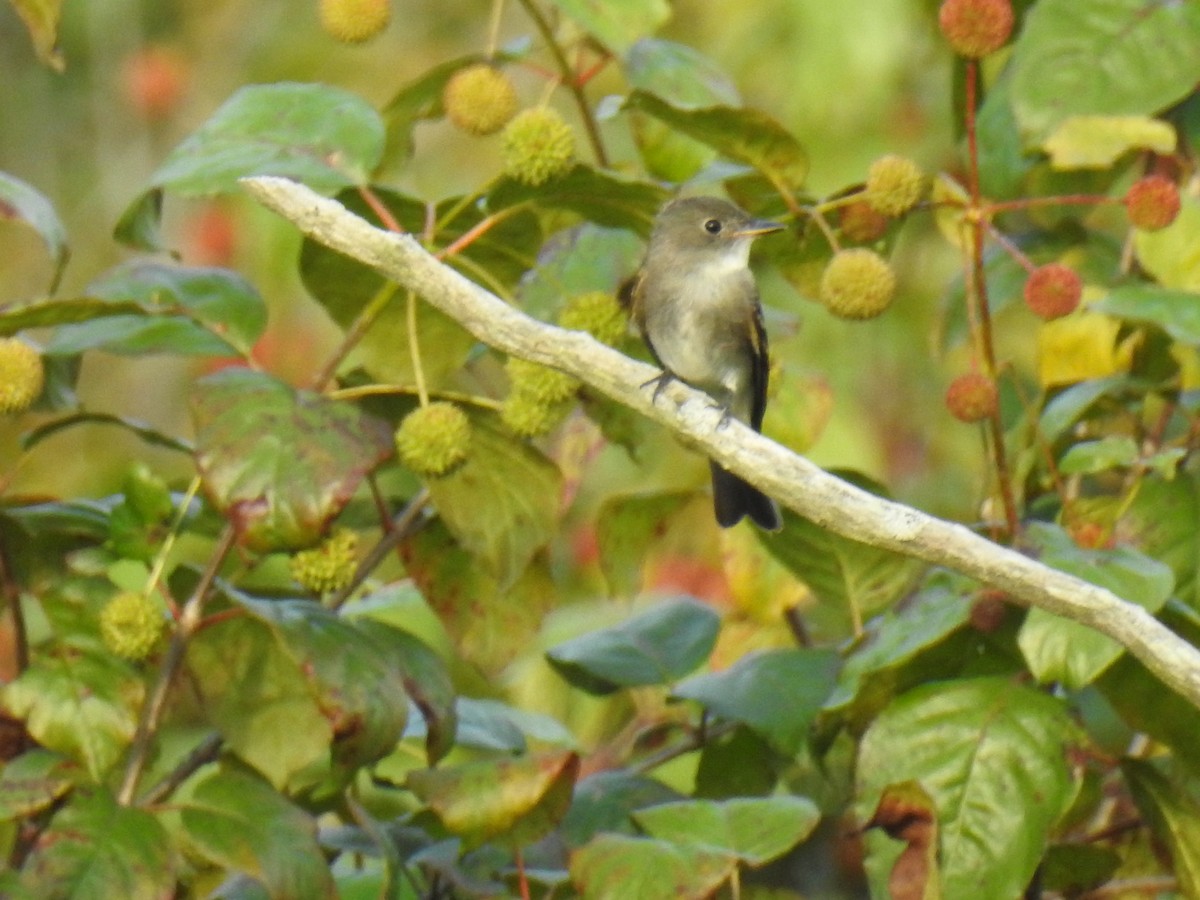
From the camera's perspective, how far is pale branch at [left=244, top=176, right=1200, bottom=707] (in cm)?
198

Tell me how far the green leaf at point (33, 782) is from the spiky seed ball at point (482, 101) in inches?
40.6

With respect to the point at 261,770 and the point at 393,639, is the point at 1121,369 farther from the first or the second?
the point at 261,770

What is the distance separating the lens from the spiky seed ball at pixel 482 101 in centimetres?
250

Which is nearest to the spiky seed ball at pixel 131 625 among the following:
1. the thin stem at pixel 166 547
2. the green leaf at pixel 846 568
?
the thin stem at pixel 166 547

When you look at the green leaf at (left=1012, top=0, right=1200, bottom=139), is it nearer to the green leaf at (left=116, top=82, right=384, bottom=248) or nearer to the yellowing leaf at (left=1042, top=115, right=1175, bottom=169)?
the yellowing leaf at (left=1042, top=115, right=1175, bottom=169)

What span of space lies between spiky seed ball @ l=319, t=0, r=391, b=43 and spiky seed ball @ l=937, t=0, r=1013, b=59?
792 millimetres

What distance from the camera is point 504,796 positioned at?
7.04 ft

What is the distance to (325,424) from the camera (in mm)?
2240

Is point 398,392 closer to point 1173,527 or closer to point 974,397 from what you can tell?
point 974,397

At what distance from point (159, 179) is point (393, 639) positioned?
0.70m

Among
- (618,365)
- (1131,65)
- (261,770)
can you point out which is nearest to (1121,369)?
(1131,65)

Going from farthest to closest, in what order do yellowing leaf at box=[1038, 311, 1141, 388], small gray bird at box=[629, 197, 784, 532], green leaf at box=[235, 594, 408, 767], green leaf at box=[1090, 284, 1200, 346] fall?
small gray bird at box=[629, 197, 784, 532]
yellowing leaf at box=[1038, 311, 1141, 388]
green leaf at box=[1090, 284, 1200, 346]
green leaf at box=[235, 594, 408, 767]

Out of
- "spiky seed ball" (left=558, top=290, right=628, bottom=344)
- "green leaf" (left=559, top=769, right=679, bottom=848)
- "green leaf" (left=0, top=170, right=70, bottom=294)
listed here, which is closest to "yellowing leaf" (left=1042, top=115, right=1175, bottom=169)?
"spiky seed ball" (left=558, top=290, right=628, bottom=344)

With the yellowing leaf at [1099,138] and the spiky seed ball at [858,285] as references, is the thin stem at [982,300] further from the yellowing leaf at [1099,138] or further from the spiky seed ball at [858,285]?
the yellowing leaf at [1099,138]
